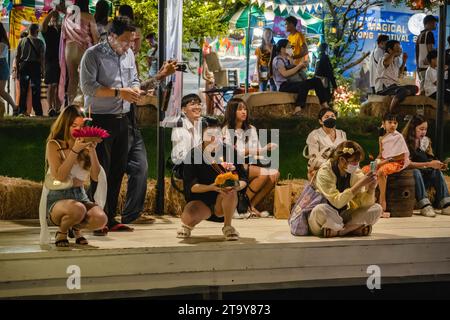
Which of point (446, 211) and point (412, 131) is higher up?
point (412, 131)

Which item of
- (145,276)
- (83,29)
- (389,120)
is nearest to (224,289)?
(145,276)

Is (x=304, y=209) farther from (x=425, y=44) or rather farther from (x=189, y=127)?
(x=425, y=44)

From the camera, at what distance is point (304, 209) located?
609 centimetres

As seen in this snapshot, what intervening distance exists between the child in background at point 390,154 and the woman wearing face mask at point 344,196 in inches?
54.7

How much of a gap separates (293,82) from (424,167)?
2.12 metres

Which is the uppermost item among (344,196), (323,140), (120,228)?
(323,140)

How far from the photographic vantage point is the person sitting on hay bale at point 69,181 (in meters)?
5.28

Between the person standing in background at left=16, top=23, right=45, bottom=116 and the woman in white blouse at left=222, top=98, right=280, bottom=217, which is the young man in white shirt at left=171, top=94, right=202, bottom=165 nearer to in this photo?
the woman in white blouse at left=222, top=98, right=280, bottom=217

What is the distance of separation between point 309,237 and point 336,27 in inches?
314

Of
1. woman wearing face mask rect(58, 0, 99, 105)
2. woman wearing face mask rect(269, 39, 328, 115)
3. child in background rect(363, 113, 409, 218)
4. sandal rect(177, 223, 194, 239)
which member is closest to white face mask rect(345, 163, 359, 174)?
sandal rect(177, 223, 194, 239)

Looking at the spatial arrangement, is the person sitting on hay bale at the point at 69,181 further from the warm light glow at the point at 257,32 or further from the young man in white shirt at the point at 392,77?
the warm light glow at the point at 257,32

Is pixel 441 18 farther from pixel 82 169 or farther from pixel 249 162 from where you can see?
pixel 82 169

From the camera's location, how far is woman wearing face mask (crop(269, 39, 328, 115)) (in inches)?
366

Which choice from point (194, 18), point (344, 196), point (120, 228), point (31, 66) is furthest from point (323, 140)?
point (194, 18)
